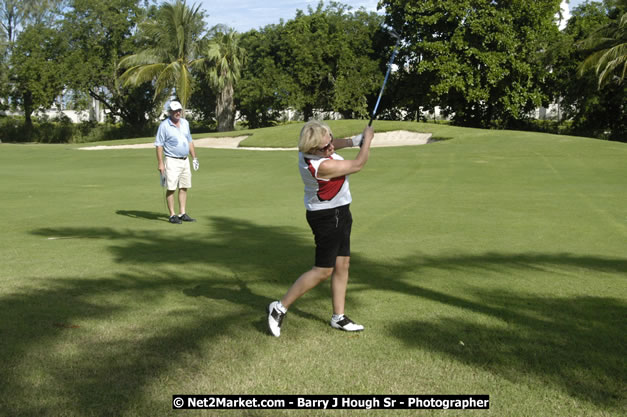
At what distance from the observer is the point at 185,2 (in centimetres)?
3869

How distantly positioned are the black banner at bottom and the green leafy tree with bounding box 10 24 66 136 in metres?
55.7

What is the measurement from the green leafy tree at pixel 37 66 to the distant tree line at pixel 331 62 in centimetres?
11

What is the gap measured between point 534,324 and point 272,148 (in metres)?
29.7

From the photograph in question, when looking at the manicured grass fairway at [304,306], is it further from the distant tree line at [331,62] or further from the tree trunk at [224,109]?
the tree trunk at [224,109]

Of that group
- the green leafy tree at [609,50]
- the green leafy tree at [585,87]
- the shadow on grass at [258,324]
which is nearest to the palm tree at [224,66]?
the green leafy tree at [585,87]

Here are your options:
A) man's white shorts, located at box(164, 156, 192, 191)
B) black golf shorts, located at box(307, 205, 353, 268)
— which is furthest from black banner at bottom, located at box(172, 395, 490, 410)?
man's white shorts, located at box(164, 156, 192, 191)

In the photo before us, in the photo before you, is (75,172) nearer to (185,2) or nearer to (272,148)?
(272,148)

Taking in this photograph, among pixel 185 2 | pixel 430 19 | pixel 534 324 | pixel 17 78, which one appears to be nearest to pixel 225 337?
pixel 534 324

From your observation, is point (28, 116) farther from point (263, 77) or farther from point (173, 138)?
point (173, 138)

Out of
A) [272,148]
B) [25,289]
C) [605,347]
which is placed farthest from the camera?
[272,148]

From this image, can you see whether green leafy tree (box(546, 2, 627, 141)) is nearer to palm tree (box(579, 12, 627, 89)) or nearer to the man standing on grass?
palm tree (box(579, 12, 627, 89))

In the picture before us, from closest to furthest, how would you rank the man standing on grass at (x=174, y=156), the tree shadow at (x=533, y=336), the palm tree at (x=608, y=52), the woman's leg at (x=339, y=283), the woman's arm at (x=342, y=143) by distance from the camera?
the tree shadow at (x=533, y=336) → the woman's leg at (x=339, y=283) → the woman's arm at (x=342, y=143) → the man standing on grass at (x=174, y=156) → the palm tree at (x=608, y=52)

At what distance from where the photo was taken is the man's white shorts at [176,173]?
11.3m

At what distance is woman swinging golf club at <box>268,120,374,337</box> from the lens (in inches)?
183
